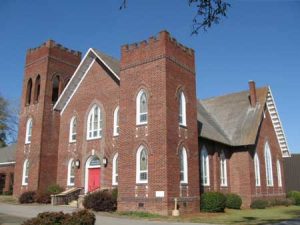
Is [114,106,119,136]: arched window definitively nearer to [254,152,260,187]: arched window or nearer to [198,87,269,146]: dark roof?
[198,87,269,146]: dark roof

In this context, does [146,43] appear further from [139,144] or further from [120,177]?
[120,177]

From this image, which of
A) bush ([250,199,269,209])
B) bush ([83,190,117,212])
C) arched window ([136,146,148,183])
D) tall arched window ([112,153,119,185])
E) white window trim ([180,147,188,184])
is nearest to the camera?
arched window ([136,146,148,183])

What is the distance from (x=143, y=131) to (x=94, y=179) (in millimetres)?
6656

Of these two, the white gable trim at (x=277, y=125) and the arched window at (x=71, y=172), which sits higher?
the white gable trim at (x=277, y=125)

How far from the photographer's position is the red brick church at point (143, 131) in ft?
70.2

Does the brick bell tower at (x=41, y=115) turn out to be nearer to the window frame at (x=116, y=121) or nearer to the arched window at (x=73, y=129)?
the arched window at (x=73, y=129)

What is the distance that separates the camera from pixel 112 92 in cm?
2648

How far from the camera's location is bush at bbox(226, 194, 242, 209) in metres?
26.5

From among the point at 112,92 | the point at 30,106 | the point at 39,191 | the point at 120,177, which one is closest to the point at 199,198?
the point at 120,177

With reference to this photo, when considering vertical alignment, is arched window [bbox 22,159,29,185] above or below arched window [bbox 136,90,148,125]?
below

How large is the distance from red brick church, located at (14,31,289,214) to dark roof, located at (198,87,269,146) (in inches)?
4.4

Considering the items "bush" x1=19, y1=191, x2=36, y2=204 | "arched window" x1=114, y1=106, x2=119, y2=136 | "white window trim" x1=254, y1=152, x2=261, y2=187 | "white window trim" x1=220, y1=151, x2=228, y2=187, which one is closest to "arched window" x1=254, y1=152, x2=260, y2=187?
"white window trim" x1=254, y1=152, x2=261, y2=187

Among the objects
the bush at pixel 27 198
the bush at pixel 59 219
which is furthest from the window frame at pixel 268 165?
the bush at pixel 59 219

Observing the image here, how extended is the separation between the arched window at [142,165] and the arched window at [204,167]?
6.21 meters
